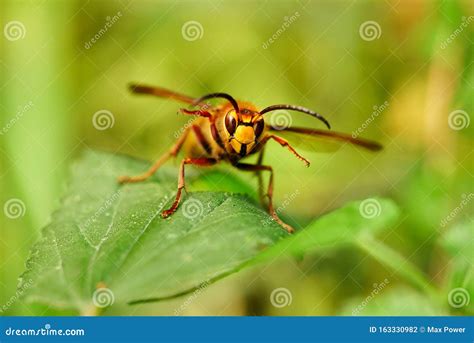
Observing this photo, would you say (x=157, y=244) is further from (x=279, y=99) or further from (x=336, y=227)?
(x=279, y=99)

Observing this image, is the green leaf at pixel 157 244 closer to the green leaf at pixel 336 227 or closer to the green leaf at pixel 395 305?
the green leaf at pixel 336 227

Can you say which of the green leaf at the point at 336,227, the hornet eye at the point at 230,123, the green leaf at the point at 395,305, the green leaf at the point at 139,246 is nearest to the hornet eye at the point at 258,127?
the hornet eye at the point at 230,123

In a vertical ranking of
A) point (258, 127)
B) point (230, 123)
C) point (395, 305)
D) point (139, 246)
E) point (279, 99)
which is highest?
point (279, 99)

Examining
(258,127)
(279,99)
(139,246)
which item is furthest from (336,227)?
(279,99)

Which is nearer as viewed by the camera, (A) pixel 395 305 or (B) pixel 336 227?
(B) pixel 336 227

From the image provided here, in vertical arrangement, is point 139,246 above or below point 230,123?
below

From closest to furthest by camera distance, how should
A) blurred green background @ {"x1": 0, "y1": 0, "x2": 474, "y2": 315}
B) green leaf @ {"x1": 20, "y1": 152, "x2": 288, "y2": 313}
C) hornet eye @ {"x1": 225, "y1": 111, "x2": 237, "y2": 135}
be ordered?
green leaf @ {"x1": 20, "y1": 152, "x2": 288, "y2": 313} → hornet eye @ {"x1": 225, "y1": 111, "x2": 237, "y2": 135} → blurred green background @ {"x1": 0, "y1": 0, "x2": 474, "y2": 315}

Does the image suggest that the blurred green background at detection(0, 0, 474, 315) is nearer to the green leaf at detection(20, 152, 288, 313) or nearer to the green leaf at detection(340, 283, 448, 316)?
the green leaf at detection(340, 283, 448, 316)

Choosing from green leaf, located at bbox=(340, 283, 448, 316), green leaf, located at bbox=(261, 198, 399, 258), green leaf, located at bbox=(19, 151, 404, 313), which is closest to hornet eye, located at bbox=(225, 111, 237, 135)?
green leaf, located at bbox=(19, 151, 404, 313)
